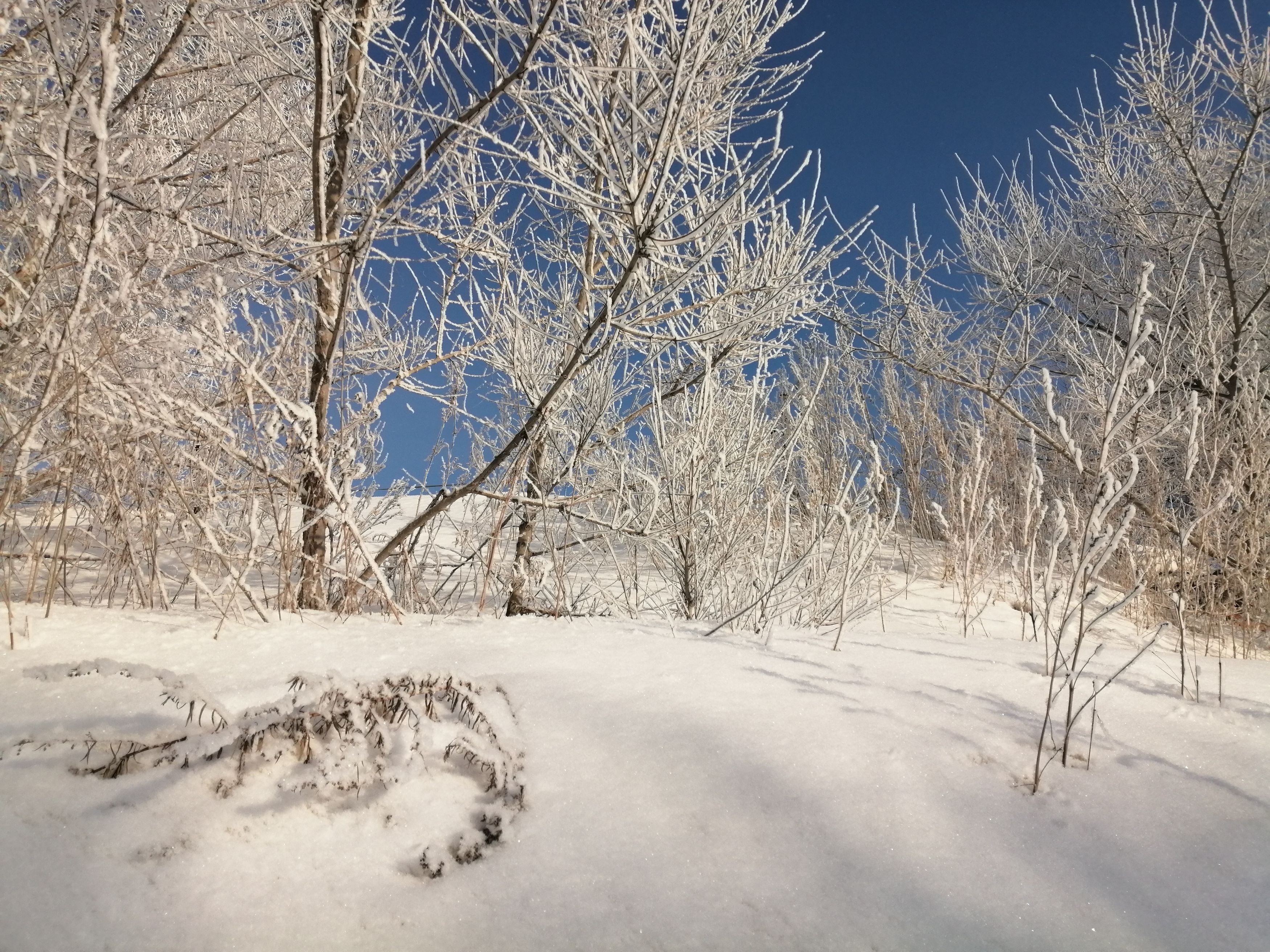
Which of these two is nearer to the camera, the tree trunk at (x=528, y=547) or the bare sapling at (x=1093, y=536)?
the bare sapling at (x=1093, y=536)

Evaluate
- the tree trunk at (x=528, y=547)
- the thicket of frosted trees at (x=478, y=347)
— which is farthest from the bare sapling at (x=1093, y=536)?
the tree trunk at (x=528, y=547)

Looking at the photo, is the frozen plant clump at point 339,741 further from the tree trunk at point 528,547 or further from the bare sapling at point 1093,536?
the tree trunk at point 528,547

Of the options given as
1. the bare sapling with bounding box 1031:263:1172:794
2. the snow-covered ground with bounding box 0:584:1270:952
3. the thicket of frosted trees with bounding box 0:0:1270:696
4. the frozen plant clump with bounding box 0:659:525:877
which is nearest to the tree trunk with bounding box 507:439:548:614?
the thicket of frosted trees with bounding box 0:0:1270:696

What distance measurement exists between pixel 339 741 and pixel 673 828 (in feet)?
1.70

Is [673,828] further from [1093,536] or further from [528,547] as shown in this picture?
[528,547]

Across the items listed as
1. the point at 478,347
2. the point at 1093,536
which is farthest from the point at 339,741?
the point at 478,347

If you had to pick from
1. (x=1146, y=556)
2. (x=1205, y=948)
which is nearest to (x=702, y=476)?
(x=1205, y=948)

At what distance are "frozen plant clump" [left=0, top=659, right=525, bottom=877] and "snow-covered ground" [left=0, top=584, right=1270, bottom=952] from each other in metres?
0.02

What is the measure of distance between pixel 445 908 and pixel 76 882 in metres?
0.43

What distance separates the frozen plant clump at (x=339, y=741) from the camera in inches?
44.3

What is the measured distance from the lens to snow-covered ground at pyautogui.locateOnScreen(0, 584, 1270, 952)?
96 centimetres

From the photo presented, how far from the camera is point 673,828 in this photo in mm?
1133

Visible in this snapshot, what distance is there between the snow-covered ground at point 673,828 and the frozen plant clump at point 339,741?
2 centimetres

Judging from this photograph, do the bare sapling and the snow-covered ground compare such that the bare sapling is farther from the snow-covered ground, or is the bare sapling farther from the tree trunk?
the tree trunk
